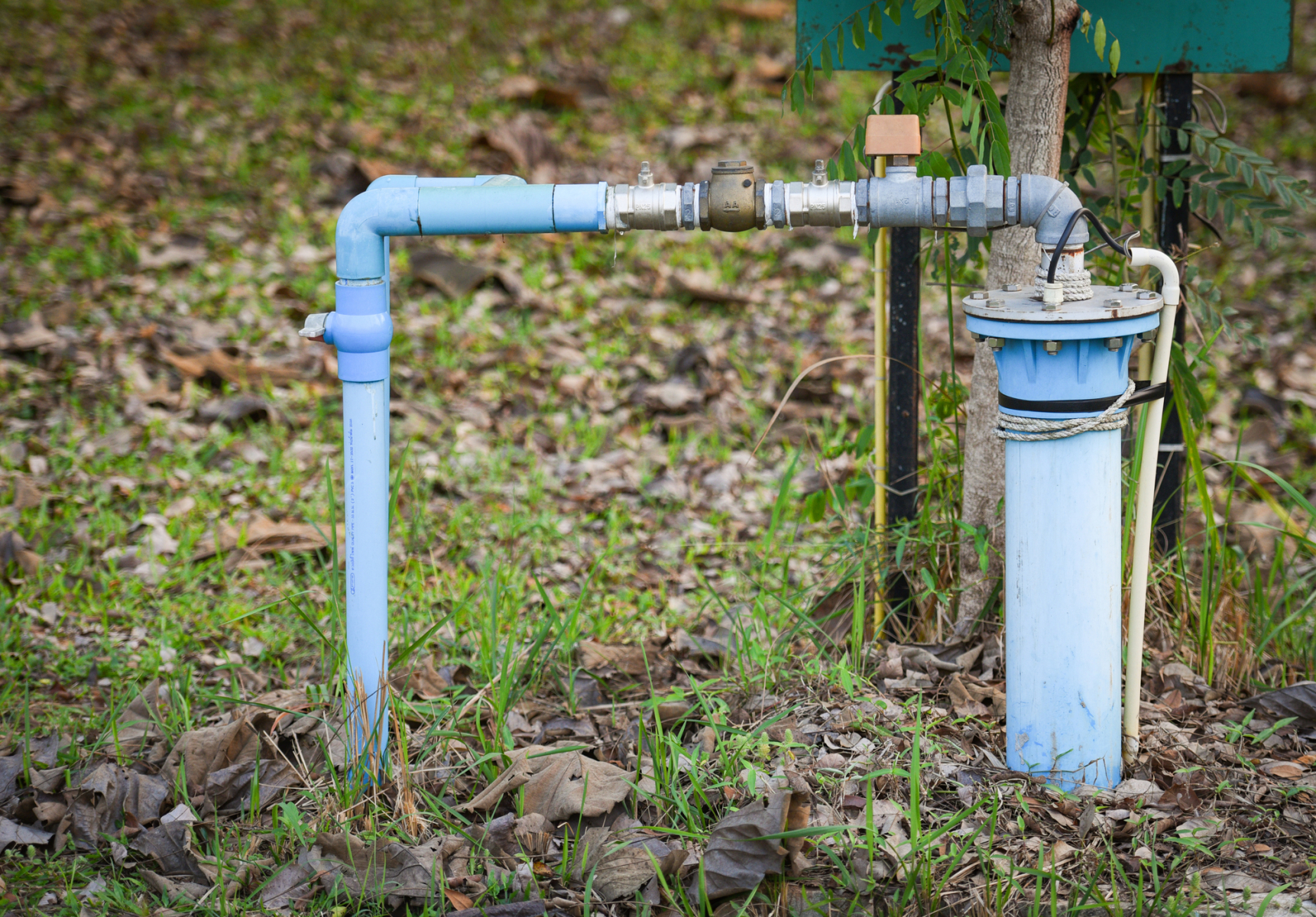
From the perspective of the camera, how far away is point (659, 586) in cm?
365

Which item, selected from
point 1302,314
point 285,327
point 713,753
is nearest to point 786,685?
point 713,753

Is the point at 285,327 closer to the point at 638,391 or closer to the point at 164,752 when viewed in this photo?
the point at 638,391

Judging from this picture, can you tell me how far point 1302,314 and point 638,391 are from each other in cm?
325

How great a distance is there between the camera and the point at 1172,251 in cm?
281

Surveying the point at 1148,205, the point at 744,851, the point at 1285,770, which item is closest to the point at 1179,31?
the point at 1148,205

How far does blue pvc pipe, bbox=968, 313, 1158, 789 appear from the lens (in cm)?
207

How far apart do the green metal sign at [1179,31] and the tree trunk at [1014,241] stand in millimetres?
246

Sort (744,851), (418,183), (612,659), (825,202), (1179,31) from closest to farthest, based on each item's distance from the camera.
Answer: (744,851) → (825,202) → (418,183) → (1179,31) → (612,659)

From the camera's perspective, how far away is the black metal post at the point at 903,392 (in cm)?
279

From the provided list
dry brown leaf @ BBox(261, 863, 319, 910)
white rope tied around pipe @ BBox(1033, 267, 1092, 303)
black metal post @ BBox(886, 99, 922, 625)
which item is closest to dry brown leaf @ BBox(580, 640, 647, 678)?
black metal post @ BBox(886, 99, 922, 625)

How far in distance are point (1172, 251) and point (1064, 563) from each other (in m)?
1.08

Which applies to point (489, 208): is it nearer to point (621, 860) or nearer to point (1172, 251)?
point (621, 860)

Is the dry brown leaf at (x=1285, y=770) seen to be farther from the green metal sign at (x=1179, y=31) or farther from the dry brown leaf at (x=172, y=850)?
the dry brown leaf at (x=172, y=850)

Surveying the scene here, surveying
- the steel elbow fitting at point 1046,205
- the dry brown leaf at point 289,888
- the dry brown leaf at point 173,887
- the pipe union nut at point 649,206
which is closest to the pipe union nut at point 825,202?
the pipe union nut at point 649,206
